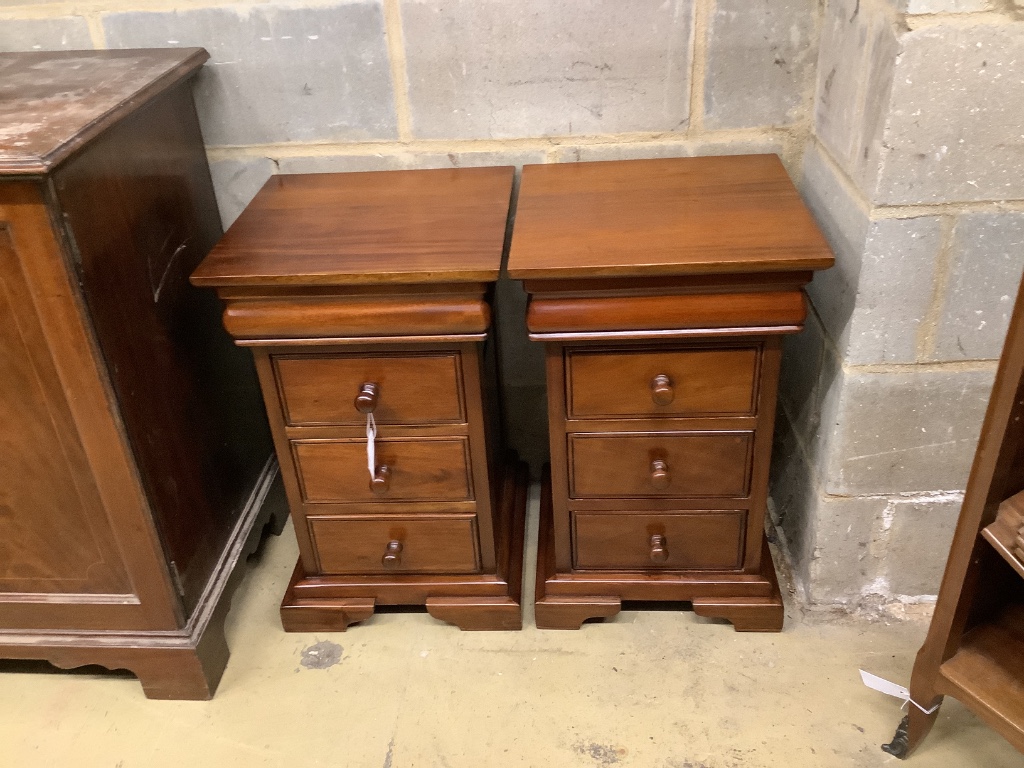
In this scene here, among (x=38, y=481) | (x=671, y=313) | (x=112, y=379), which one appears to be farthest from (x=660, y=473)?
(x=38, y=481)

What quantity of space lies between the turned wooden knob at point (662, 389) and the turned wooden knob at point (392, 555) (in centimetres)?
52

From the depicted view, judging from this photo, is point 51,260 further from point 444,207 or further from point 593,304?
point 593,304

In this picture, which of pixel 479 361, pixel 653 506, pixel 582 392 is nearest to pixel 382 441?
pixel 479 361

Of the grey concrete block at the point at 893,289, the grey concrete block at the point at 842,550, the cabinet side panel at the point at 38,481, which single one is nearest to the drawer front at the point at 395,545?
the cabinet side panel at the point at 38,481

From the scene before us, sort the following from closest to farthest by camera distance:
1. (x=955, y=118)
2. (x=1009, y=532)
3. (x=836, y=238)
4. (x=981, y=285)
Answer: (x=1009, y=532)
(x=955, y=118)
(x=981, y=285)
(x=836, y=238)

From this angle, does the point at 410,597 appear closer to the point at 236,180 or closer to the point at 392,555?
the point at 392,555

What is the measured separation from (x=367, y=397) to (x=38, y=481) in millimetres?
508

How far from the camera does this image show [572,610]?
154 cm

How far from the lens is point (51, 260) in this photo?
1116 millimetres

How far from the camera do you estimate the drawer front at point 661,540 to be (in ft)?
4.82

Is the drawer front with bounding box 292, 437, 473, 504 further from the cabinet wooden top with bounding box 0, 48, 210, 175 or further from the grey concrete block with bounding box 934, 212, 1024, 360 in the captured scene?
the grey concrete block with bounding box 934, 212, 1024, 360

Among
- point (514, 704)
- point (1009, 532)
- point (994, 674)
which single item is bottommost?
point (514, 704)

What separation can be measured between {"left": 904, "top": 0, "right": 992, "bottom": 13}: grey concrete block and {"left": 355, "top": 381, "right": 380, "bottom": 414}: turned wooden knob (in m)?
0.89

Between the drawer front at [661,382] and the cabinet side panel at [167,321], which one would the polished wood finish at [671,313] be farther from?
the cabinet side panel at [167,321]
